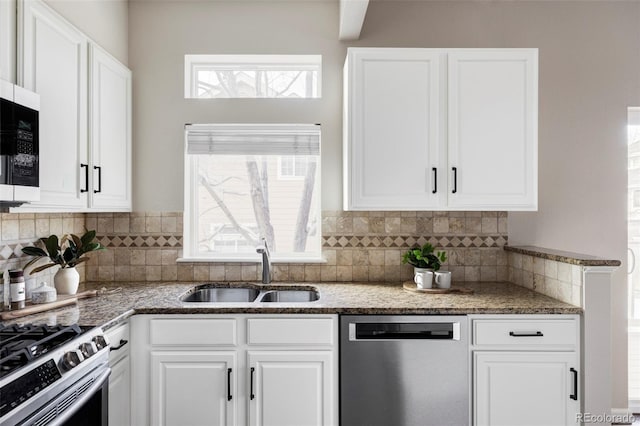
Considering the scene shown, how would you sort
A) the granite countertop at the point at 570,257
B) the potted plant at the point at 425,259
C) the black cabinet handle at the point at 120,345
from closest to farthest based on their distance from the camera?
the black cabinet handle at the point at 120,345
the granite countertop at the point at 570,257
the potted plant at the point at 425,259

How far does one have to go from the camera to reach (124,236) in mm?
2697

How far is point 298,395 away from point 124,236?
1580 mm

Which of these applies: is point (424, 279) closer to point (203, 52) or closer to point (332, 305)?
point (332, 305)

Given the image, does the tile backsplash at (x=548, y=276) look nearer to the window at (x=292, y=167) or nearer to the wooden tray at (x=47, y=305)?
the window at (x=292, y=167)

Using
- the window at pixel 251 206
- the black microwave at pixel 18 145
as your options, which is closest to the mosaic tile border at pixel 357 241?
the window at pixel 251 206

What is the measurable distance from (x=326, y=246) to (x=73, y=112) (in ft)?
5.26

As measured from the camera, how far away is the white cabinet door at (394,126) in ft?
7.52

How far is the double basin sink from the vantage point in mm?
2504

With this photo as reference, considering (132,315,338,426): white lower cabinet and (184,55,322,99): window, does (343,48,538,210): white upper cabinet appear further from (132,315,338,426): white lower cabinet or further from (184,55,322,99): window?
(132,315,338,426): white lower cabinet

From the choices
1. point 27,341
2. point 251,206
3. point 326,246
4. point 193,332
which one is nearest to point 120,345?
point 193,332

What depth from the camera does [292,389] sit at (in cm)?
198

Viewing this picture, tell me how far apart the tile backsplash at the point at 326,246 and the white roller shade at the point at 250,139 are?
1.56 ft

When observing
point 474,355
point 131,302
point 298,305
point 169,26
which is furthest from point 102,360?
point 169,26

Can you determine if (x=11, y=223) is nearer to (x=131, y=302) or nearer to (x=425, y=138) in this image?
(x=131, y=302)
